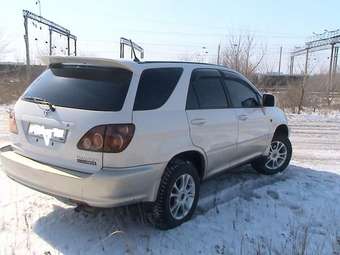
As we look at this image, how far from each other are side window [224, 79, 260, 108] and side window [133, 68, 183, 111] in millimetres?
1145

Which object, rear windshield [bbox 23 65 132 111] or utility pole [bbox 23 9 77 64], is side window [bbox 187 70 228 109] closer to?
rear windshield [bbox 23 65 132 111]

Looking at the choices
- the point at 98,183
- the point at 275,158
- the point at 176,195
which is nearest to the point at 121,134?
the point at 98,183

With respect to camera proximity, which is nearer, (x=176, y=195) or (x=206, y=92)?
(x=176, y=195)

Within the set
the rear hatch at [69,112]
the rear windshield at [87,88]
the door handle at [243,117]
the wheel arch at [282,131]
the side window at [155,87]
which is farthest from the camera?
the wheel arch at [282,131]

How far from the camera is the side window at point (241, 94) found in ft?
18.6

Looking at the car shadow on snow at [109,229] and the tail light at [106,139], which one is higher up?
the tail light at [106,139]

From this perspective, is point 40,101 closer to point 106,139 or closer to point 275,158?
point 106,139

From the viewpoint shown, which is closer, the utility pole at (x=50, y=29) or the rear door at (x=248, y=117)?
the rear door at (x=248, y=117)

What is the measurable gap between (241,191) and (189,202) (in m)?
1.29

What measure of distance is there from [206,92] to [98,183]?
1885 mm

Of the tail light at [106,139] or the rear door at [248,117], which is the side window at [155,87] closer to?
the tail light at [106,139]

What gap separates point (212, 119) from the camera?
5.05m

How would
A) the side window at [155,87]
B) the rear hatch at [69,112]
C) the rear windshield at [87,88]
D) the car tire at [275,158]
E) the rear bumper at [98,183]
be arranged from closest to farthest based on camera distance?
1. the rear bumper at [98,183]
2. the rear hatch at [69,112]
3. the rear windshield at [87,88]
4. the side window at [155,87]
5. the car tire at [275,158]

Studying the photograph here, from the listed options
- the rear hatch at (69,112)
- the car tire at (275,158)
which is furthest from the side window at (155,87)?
the car tire at (275,158)
